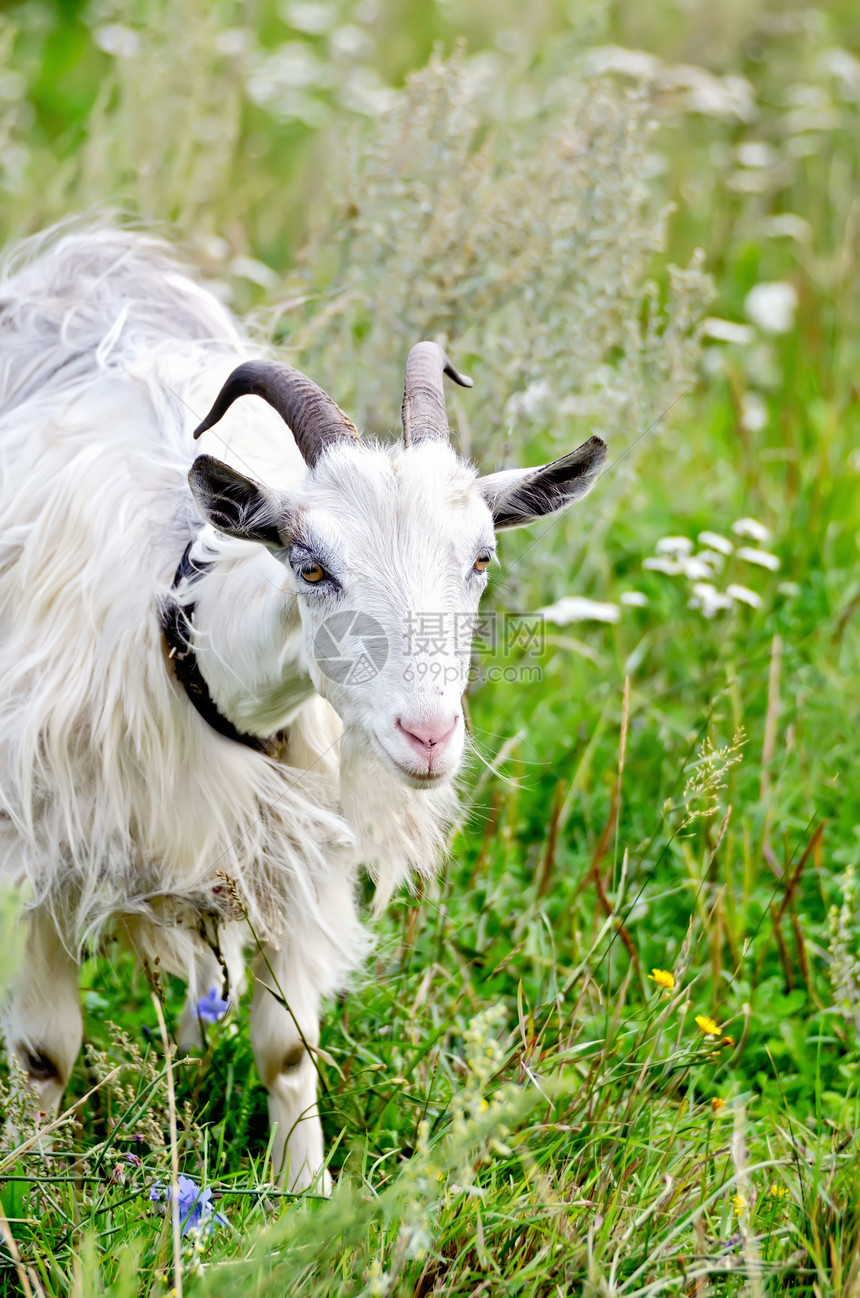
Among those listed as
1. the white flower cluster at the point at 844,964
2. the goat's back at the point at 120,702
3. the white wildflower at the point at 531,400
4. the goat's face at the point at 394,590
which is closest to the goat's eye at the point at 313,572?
the goat's face at the point at 394,590

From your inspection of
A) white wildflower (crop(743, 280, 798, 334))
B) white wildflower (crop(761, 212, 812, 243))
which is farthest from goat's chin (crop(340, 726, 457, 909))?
white wildflower (crop(761, 212, 812, 243))

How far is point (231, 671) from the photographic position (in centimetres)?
232

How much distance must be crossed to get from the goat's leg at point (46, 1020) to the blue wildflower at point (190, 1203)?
2.12 ft

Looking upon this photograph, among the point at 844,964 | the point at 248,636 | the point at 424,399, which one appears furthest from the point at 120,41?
the point at 844,964

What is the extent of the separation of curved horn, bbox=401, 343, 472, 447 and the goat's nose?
1.80ft

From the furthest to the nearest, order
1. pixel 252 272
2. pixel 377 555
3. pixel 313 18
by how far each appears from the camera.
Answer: pixel 313 18, pixel 252 272, pixel 377 555

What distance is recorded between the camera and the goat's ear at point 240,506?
2.11m

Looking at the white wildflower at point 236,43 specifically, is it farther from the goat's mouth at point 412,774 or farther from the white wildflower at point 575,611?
the goat's mouth at point 412,774

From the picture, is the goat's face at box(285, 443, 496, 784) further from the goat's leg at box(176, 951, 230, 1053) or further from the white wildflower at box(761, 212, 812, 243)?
the white wildflower at box(761, 212, 812, 243)

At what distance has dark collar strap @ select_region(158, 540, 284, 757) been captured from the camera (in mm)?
2410

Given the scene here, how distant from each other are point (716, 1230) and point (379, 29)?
23.5 feet

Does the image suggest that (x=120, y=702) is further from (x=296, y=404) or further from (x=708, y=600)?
(x=708, y=600)

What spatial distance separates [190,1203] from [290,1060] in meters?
0.63

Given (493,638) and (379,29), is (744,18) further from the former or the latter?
(493,638)
